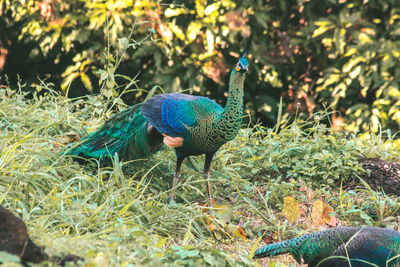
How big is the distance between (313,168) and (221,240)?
1.23m

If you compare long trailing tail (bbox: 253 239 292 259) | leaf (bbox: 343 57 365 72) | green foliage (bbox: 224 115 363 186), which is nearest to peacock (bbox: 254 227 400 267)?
long trailing tail (bbox: 253 239 292 259)

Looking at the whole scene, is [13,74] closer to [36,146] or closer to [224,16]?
[224,16]

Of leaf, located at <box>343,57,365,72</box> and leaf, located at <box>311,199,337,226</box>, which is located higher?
leaf, located at <box>343,57,365,72</box>

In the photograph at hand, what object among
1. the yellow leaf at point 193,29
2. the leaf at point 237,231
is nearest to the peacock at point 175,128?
the leaf at point 237,231

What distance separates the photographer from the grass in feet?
9.38

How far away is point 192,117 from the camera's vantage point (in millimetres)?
3908

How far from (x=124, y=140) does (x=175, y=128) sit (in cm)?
55

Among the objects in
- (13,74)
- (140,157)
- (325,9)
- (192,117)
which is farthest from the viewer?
(13,74)

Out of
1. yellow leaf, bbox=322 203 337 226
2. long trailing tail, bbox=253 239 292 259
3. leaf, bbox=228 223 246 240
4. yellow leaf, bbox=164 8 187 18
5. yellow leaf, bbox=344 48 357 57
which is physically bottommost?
yellow leaf, bbox=322 203 337 226

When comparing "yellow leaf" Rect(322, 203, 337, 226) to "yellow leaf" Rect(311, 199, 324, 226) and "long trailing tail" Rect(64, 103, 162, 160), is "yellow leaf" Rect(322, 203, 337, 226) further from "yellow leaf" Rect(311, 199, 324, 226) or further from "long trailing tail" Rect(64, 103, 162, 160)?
"long trailing tail" Rect(64, 103, 162, 160)

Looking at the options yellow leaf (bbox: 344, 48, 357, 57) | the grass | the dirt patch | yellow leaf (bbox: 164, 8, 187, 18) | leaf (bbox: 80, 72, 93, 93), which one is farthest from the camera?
leaf (bbox: 80, 72, 93, 93)

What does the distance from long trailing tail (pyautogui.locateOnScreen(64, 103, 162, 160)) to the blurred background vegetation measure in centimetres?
163

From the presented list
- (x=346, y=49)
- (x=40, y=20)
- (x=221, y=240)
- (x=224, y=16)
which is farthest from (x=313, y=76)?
(x=221, y=240)

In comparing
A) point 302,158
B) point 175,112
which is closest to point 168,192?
point 175,112
